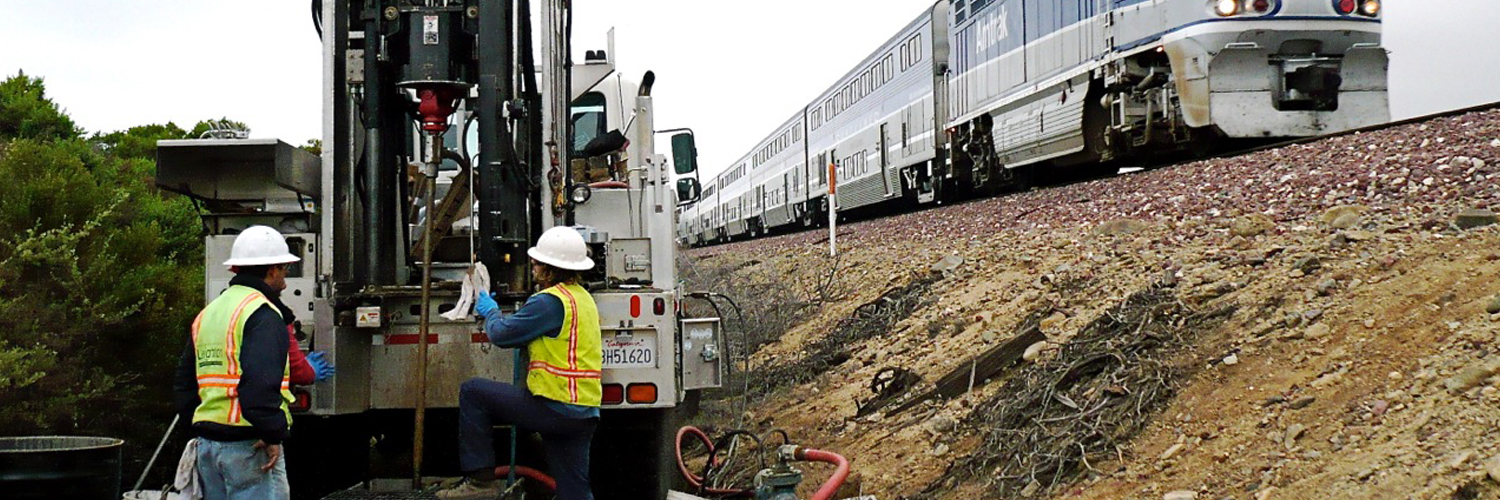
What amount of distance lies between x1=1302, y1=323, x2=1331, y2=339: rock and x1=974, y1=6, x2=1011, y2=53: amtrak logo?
13456 millimetres

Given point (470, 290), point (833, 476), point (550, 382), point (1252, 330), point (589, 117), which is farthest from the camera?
point (589, 117)

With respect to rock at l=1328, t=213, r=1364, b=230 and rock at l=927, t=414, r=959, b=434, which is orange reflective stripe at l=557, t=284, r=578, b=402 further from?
rock at l=1328, t=213, r=1364, b=230

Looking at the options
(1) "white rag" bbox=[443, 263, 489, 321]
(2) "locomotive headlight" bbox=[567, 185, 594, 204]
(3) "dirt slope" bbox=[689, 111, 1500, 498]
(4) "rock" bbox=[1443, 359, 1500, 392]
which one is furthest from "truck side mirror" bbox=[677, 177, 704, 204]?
(4) "rock" bbox=[1443, 359, 1500, 392]

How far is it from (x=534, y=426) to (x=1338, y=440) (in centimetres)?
328

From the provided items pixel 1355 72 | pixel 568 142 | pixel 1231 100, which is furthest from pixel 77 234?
pixel 1355 72

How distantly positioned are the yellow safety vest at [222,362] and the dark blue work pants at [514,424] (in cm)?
116

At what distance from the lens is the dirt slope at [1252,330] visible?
19.2 ft

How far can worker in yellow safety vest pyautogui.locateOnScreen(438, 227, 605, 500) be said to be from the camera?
19.1 feet

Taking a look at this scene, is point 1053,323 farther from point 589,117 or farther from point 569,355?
point 569,355

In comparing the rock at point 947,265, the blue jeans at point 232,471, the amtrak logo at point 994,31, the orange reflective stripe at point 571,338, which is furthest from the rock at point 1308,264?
the amtrak logo at point 994,31

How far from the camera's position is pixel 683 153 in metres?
9.19

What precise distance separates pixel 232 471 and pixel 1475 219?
6807 millimetres

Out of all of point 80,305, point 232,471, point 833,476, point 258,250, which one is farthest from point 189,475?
point 80,305

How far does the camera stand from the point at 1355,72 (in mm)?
14664
